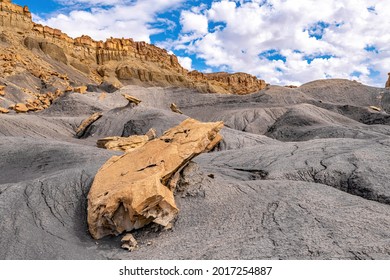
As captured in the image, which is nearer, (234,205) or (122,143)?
(234,205)

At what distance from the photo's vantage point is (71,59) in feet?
203

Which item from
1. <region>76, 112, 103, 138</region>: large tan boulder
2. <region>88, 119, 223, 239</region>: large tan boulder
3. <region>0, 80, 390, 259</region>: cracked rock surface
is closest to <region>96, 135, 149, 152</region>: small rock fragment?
<region>0, 80, 390, 259</region>: cracked rock surface

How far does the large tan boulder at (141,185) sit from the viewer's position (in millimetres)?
6512

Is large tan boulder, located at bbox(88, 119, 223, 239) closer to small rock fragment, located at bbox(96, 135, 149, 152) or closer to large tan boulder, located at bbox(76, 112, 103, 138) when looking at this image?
small rock fragment, located at bbox(96, 135, 149, 152)

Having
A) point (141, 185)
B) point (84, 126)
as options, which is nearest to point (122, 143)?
point (141, 185)

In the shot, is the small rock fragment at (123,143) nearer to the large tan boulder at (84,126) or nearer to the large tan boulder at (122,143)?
the large tan boulder at (122,143)

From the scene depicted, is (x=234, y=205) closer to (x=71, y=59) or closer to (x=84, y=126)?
(x=84, y=126)

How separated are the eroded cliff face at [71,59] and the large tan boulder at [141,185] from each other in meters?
32.3

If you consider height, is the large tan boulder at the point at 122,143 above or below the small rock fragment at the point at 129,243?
above

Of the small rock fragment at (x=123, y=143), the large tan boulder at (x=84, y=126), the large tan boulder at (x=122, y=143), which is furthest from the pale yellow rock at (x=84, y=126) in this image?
the small rock fragment at (x=123, y=143)

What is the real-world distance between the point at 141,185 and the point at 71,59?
202 feet

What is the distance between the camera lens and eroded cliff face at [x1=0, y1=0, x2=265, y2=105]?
44906 mm

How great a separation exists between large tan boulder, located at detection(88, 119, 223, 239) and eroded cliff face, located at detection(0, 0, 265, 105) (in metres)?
32.3

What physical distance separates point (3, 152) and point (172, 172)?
28.4ft
